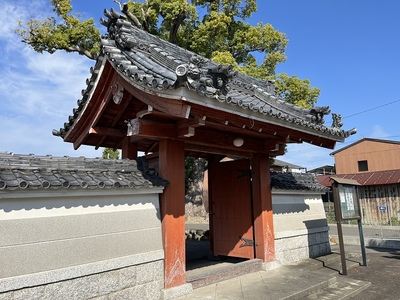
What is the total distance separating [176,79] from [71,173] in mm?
2057

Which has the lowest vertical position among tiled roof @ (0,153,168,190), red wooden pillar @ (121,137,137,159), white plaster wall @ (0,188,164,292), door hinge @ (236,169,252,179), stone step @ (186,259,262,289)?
stone step @ (186,259,262,289)

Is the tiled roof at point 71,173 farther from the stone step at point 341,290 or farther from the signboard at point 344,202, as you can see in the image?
the signboard at point 344,202

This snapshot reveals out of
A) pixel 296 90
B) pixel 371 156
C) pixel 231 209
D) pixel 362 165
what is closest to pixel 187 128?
pixel 231 209

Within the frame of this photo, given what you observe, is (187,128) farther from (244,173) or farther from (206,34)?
(206,34)

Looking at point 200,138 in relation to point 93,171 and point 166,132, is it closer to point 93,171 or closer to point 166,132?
point 166,132

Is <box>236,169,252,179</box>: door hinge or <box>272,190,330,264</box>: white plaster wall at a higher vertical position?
<box>236,169,252,179</box>: door hinge

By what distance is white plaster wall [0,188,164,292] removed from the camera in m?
3.68

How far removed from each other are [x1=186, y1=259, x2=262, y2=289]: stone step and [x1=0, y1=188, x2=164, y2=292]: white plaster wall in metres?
0.96

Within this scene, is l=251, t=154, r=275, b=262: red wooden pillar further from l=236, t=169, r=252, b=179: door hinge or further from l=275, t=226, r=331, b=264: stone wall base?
l=275, t=226, r=331, b=264: stone wall base

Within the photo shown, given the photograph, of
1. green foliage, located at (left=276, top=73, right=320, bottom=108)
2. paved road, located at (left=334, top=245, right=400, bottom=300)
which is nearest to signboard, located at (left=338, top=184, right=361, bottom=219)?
paved road, located at (left=334, top=245, right=400, bottom=300)

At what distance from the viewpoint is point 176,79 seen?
3928 mm

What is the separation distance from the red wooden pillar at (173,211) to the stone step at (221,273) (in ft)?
1.26

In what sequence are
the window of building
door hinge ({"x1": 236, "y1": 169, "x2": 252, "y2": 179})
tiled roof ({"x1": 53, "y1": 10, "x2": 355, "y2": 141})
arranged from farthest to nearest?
the window of building, door hinge ({"x1": 236, "y1": 169, "x2": 252, "y2": 179}), tiled roof ({"x1": 53, "y1": 10, "x2": 355, "y2": 141})

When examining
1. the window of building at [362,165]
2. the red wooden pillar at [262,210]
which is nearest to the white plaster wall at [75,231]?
the red wooden pillar at [262,210]
